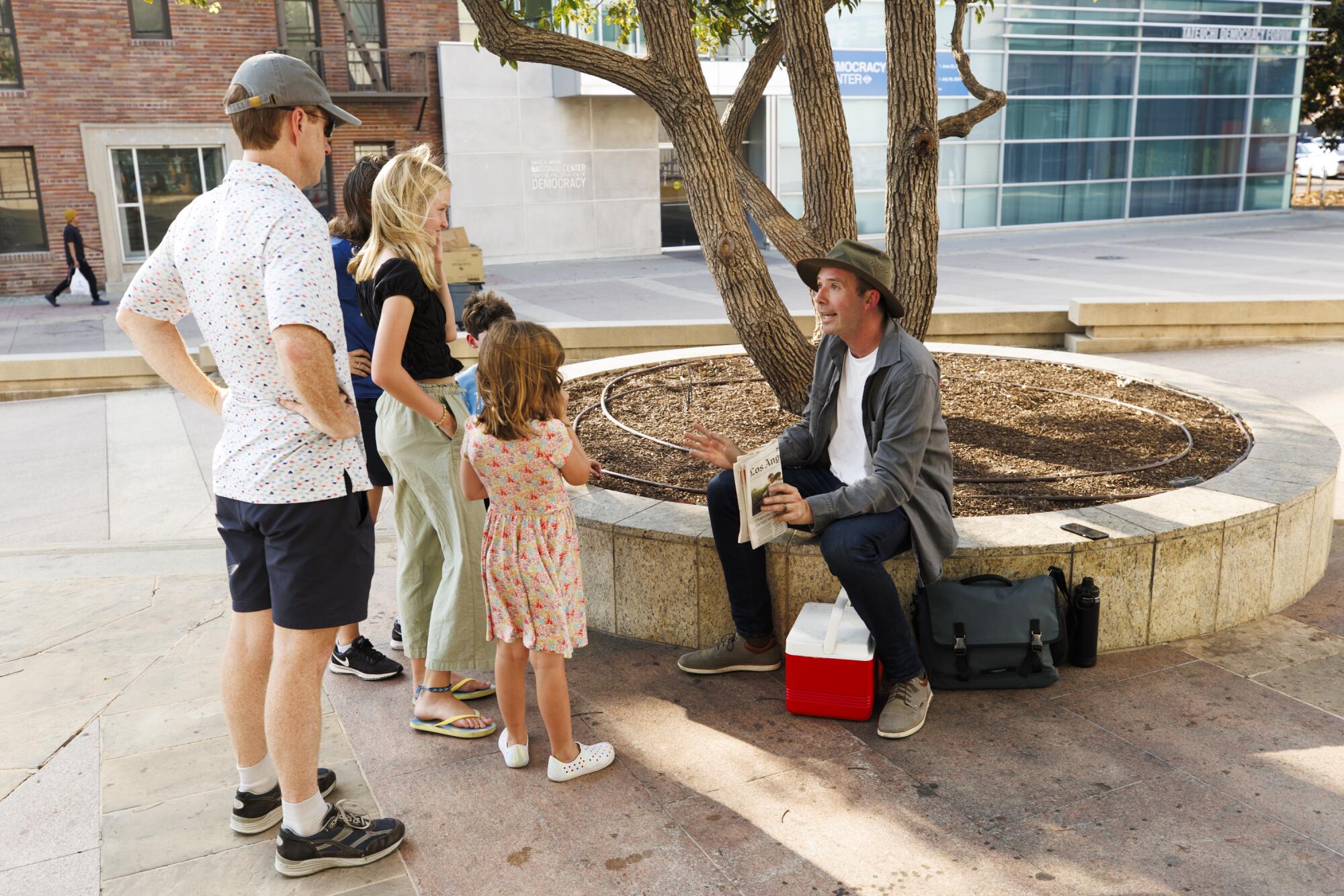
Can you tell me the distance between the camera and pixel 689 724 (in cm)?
392

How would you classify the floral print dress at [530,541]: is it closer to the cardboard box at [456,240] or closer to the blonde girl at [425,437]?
the blonde girl at [425,437]

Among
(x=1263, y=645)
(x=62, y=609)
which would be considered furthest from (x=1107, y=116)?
(x=62, y=609)

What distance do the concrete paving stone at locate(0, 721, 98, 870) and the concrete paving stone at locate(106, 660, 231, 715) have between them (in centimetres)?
29

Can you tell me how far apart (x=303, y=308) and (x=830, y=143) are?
14.6 feet

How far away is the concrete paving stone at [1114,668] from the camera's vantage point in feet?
13.5

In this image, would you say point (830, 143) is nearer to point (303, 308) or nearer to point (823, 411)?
point (823, 411)

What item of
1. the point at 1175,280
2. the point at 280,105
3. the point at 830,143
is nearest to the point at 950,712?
the point at 280,105

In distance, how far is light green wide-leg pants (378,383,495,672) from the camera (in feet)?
12.7

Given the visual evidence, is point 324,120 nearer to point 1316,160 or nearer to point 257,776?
point 257,776

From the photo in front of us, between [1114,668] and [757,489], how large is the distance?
5.37ft

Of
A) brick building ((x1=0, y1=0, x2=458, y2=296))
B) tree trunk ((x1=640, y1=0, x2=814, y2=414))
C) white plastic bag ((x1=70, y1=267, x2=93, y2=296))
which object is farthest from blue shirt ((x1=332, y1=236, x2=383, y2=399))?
brick building ((x1=0, y1=0, x2=458, y2=296))

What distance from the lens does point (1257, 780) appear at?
346 centimetres

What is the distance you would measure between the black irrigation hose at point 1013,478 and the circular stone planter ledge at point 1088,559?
31cm

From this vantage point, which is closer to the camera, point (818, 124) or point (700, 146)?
point (700, 146)
